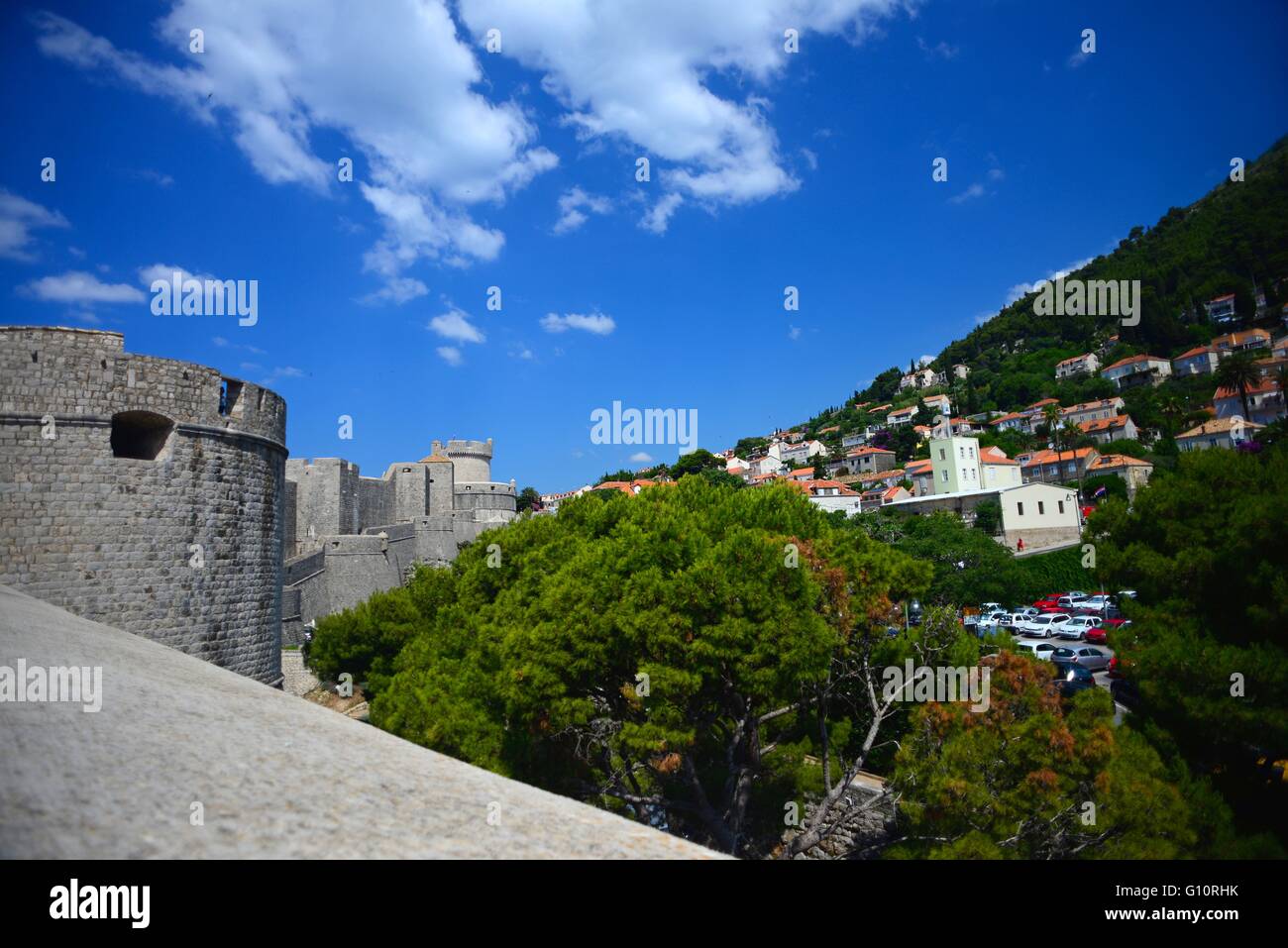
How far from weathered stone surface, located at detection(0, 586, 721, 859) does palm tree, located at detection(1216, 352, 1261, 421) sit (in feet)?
257

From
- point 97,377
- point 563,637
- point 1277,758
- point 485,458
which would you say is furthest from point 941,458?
point 97,377

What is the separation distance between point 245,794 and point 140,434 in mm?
10568

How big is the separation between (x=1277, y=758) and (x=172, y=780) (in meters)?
15.7

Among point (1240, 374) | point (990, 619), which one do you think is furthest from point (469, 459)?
point (1240, 374)

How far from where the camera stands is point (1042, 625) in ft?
101

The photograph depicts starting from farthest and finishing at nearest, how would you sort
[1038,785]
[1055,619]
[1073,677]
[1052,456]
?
[1052,456] < [1055,619] < [1073,677] < [1038,785]

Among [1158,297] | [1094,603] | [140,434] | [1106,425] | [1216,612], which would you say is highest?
[1158,297]

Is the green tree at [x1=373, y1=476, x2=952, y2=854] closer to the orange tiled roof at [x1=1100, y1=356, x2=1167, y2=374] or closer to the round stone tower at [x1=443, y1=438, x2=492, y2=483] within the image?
the round stone tower at [x1=443, y1=438, x2=492, y2=483]

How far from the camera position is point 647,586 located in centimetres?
1148

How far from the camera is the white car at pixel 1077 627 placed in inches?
1144

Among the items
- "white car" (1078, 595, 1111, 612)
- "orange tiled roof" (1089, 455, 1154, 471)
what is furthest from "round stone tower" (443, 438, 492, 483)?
"orange tiled roof" (1089, 455, 1154, 471)

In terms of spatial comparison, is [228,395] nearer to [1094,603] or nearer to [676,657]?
[676,657]

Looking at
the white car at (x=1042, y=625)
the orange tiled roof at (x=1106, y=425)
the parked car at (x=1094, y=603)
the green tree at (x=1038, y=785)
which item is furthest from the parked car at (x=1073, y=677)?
the orange tiled roof at (x=1106, y=425)
